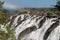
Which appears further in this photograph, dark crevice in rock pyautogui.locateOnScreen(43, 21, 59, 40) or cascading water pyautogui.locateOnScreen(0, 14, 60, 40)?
dark crevice in rock pyautogui.locateOnScreen(43, 21, 59, 40)

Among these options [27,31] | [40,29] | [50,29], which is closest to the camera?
[50,29]

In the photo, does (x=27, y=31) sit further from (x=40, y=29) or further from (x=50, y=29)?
(x=50, y=29)

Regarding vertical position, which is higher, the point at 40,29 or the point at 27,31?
the point at 40,29

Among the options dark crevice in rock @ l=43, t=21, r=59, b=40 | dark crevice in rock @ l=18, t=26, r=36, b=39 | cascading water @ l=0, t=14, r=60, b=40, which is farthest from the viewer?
dark crevice in rock @ l=18, t=26, r=36, b=39

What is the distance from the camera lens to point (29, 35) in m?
23.1

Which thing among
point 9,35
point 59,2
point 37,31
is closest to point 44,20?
point 37,31

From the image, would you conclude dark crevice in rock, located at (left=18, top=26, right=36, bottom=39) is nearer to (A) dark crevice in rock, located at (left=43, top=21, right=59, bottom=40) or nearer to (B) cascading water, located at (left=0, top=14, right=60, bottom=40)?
(B) cascading water, located at (left=0, top=14, right=60, bottom=40)

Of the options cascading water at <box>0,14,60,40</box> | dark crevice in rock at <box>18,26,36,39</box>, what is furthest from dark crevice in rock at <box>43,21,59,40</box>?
dark crevice in rock at <box>18,26,36,39</box>

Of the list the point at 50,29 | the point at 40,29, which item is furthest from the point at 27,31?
the point at 50,29

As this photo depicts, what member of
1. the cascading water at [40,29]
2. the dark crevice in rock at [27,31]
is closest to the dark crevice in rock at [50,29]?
the cascading water at [40,29]

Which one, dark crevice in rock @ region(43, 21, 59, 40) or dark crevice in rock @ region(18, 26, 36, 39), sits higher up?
dark crevice in rock @ region(43, 21, 59, 40)

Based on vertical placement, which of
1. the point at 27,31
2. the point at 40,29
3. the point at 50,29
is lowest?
the point at 27,31

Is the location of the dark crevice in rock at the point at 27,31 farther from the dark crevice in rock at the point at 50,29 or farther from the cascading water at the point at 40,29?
the dark crevice in rock at the point at 50,29

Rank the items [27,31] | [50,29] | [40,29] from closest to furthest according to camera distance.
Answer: [50,29] < [40,29] < [27,31]
